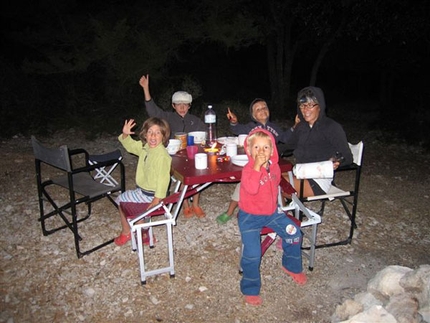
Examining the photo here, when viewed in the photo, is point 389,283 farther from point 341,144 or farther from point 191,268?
point 191,268

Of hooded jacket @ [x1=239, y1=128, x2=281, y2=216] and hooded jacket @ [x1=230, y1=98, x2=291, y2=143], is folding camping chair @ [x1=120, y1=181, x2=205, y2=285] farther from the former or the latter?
hooded jacket @ [x1=230, y1=98, x2=291, y2=143]

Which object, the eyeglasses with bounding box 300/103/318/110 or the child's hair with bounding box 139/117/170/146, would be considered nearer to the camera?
the child's hair with bounding box 139/117/170/146

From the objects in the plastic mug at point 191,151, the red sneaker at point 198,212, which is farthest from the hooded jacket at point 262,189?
the red sneaker at point 198,212

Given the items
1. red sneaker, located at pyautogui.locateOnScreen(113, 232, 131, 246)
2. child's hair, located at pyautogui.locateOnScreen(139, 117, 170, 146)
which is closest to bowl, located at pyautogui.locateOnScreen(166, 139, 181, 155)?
child's hair, located at pyautogui.locateOnScreen(139, 117, 170, 146)

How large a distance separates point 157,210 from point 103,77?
7851 mm

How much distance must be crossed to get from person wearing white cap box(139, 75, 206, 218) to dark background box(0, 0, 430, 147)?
12.4 ft

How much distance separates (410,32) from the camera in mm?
7617

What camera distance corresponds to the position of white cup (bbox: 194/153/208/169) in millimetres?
3197

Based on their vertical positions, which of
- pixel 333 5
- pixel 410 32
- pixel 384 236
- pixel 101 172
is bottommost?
pixel 384 236

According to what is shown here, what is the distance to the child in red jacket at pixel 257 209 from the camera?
113 inches

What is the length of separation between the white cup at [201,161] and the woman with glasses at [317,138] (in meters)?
1.11

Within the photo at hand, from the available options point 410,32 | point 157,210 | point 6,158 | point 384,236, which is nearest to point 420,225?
point 384,236

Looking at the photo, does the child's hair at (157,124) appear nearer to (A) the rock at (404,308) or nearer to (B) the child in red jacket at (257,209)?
(B) the child in red jacket at (257,209)

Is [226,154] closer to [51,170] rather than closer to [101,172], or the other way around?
[101,172]
